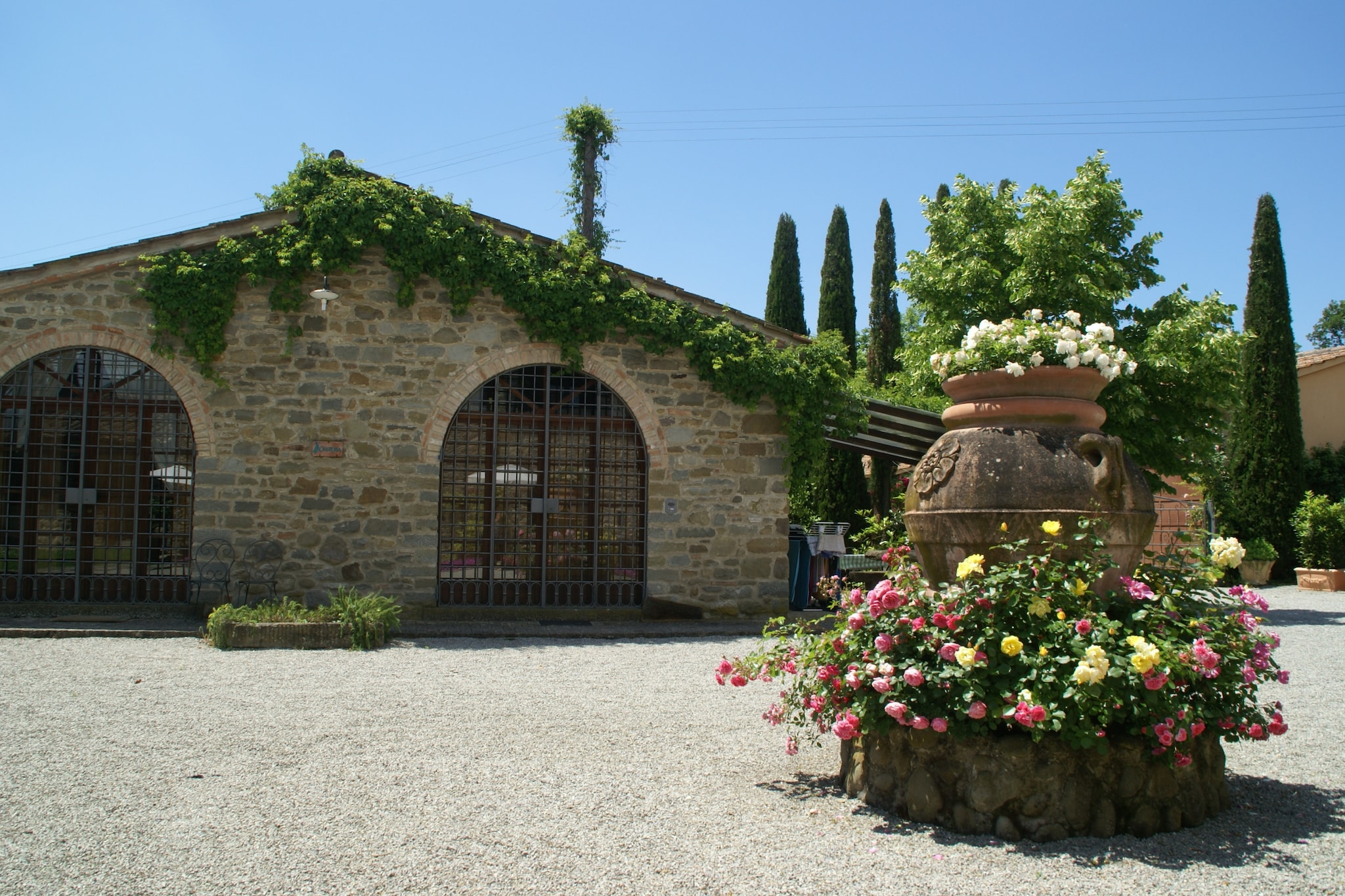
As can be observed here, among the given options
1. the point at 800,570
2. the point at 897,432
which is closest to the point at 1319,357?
the point at 897,432

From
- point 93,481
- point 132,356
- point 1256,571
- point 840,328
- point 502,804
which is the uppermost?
point 840,328

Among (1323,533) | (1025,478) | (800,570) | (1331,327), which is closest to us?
(1025,478)

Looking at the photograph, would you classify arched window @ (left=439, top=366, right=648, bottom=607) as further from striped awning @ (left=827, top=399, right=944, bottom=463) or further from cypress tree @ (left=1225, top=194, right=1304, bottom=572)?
cypress tree @ (left=1225, top=194, right=1304, bottom=572)

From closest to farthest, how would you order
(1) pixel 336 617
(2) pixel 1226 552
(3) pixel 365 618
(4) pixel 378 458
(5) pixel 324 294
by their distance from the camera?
(2) pixel 1226 552 → (3) pixel 365 618 → (1) pixel 336 617 → (5) pixel 324 294 → (4) pixel 378 458

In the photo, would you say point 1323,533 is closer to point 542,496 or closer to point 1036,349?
point 542,496

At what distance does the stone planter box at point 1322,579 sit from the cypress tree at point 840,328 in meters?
7.38

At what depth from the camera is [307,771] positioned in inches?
167

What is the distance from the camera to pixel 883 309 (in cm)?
2127

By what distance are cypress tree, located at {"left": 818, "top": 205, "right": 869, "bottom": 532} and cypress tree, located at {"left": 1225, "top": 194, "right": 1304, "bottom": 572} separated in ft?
22.3

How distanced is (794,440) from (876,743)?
649 cm

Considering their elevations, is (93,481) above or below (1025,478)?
above

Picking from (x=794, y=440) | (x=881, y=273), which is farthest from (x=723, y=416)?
(x=881, y=273)

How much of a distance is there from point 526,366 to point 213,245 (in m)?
3.37

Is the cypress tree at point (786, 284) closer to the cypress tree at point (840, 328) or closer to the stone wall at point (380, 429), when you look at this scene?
the cypress tree at point (840, 328)
